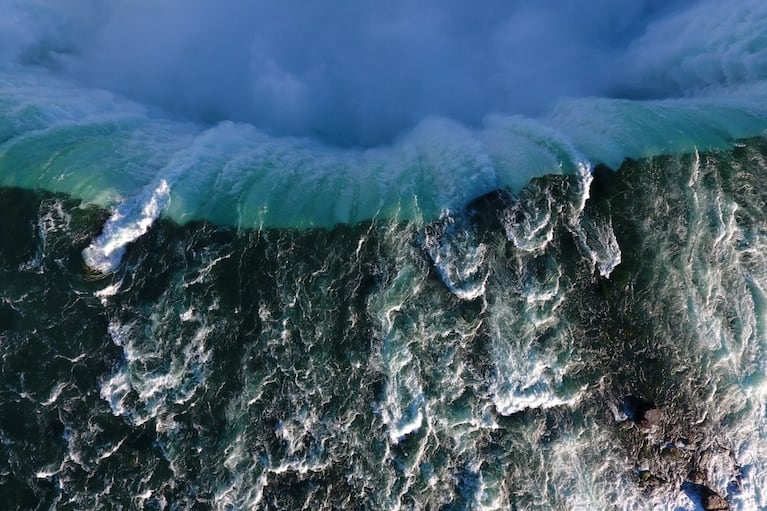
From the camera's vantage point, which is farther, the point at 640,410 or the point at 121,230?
the point at 640,410

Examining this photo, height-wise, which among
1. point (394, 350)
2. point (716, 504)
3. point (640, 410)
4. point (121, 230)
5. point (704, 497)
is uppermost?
point (121, 230)

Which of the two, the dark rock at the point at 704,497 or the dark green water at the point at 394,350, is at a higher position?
the dark green water at the point at 394,350

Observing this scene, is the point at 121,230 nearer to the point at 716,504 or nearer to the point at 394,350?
the point at 394,350

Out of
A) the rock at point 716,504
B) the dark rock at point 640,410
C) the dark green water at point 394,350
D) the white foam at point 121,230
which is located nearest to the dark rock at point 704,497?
the rock at point 716,504

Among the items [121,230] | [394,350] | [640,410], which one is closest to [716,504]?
[640,410]

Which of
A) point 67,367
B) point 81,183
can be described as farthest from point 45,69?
point 67,367

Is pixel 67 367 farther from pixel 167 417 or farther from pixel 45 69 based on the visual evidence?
pixel 45 69

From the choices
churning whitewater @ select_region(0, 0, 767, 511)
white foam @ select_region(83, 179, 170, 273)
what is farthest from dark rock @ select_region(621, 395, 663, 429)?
white foam @ select_region(83, 179, 170, 273)

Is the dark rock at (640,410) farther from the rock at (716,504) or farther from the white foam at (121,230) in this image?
the white foam at (121,230)
